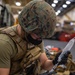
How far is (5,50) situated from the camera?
141cm

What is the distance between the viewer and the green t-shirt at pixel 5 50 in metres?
1.40

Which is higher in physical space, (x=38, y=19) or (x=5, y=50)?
(x=38, y=19)

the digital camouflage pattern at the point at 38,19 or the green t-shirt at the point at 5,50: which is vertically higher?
the digital camouflage pattern at the point at 38,19

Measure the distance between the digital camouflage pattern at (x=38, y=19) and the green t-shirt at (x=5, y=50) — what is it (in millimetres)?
152

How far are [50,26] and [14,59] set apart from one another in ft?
1.39

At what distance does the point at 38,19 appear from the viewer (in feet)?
4.57

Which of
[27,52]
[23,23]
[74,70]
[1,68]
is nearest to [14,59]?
[27,52]

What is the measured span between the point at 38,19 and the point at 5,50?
0.31 meters

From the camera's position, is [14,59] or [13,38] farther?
[14,59]

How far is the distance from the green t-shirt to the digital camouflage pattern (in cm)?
15

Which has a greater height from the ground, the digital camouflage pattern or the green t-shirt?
the digital camouflage pattern

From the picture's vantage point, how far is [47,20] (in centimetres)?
139

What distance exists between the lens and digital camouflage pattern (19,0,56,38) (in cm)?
139

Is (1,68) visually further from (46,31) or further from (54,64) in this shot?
(54,64)
